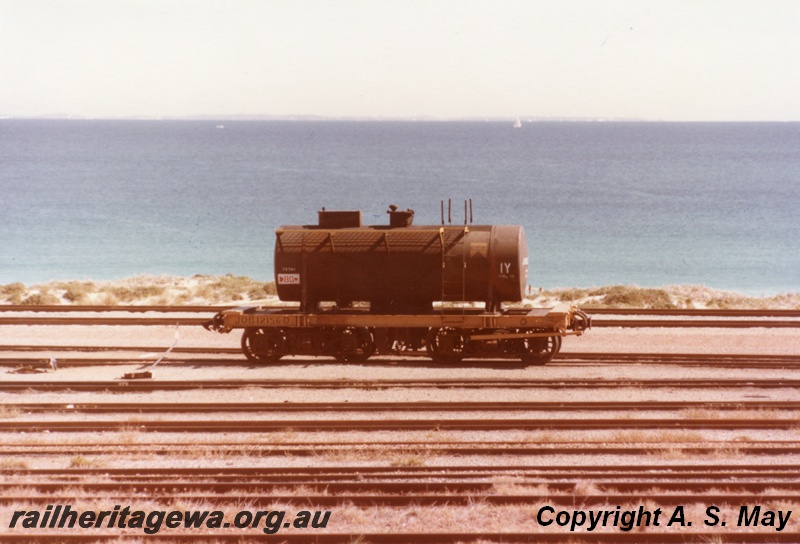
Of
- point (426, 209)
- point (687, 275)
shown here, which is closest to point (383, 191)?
point (426, 209)

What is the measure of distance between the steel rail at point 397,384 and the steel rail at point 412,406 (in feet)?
5.42

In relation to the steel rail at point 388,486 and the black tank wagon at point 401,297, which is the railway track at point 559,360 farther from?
the steel rail at point 388,486

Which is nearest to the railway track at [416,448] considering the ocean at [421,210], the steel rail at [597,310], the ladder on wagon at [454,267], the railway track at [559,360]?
the railway track at [559,360]

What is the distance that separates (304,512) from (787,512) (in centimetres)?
635

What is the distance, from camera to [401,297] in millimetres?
19953

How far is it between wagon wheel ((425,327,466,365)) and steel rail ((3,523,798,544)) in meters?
9.99

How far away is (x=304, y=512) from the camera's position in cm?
1042

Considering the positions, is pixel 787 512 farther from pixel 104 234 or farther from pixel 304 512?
pixel 104 234

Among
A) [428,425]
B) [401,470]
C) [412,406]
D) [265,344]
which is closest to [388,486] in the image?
[401,470]

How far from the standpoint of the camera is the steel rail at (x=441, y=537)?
964 centimetres

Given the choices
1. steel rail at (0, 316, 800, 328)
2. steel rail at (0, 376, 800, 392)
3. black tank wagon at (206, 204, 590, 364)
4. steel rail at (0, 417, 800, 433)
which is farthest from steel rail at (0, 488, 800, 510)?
steel rail at (0, 316, 800, 328)

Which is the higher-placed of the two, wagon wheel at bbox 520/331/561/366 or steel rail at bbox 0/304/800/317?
wagon wheel at bbox 520/331/561/366

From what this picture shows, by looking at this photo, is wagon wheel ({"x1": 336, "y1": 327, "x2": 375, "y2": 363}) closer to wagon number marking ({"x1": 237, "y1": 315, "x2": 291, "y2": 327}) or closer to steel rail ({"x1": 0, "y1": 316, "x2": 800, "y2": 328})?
wagon number marking ({"x1": 237, "y1": 315, "x2": 291, "y2": 327})

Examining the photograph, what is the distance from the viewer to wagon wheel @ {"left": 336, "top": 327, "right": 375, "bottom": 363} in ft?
65.4
